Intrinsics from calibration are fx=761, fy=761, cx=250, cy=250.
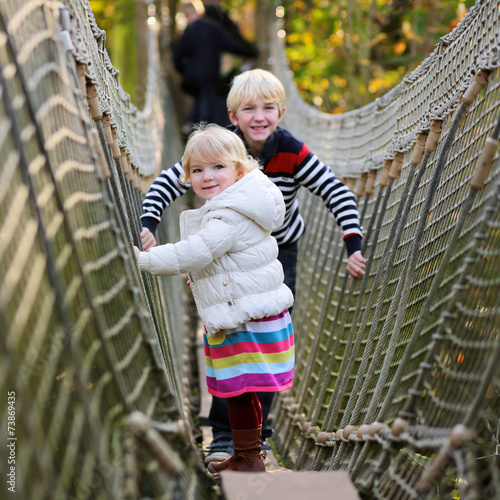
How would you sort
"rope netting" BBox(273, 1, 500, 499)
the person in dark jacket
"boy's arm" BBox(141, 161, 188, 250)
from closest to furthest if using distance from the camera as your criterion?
"rope netting" BBox(273, 1, 500, 499) < "boy's arm" BBox(141, 161, 188, 250) < the person in dark jacket

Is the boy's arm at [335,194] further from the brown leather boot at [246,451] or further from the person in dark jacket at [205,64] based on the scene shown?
the person in dark jacket at [205,64]

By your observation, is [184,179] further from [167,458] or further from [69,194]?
[167,458]

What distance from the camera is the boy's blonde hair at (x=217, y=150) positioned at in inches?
76.5

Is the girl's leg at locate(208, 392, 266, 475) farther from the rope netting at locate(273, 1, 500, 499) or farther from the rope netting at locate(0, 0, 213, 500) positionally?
the rope netting at locate(0, 0, 213, 500)

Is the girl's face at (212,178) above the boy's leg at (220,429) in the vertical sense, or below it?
above

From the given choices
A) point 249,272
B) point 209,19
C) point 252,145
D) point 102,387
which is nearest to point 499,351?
point 102,387

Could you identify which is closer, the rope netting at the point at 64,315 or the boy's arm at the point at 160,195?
the rope netting at the point at 64,315

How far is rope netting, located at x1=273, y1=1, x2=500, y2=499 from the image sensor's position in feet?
4.60

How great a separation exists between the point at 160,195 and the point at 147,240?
221 millimetres

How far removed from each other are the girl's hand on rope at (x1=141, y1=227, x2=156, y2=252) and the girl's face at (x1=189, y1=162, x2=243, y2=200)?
0.72 ft

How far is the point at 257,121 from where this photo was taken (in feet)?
7.68

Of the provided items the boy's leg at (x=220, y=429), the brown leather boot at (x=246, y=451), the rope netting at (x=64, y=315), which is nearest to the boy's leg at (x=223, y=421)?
the boy's leg at (x=220, y=429)

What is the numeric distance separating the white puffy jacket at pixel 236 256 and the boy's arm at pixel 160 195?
0.28 m

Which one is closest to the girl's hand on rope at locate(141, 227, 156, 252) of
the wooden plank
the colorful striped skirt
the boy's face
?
the colorful striped skirt
